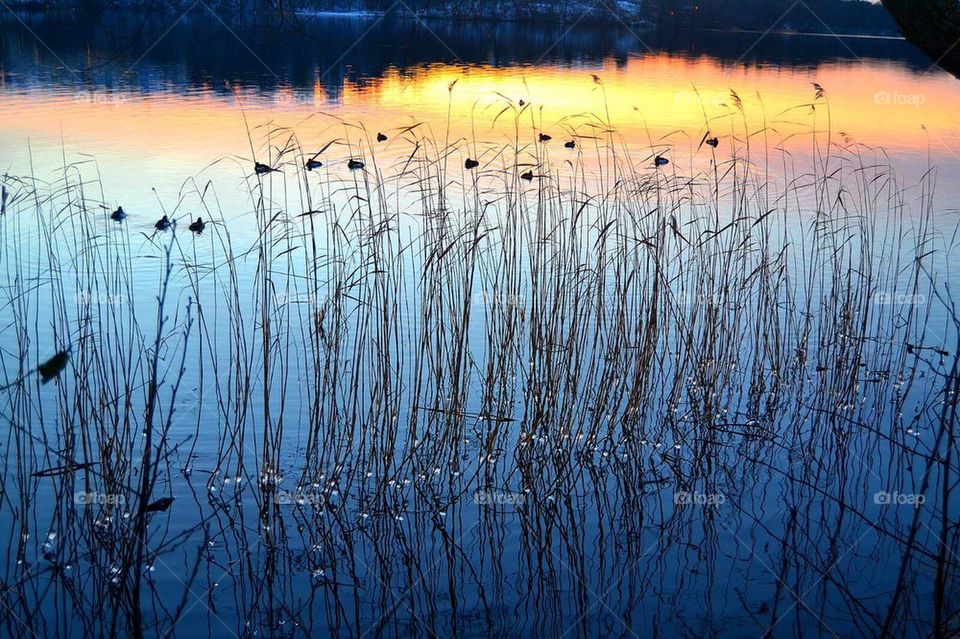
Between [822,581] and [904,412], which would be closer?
[822,581]

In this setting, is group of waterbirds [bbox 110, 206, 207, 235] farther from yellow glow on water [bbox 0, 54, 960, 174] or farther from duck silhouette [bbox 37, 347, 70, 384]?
yellow glow on water [bbox 0, 54, 960, 174]

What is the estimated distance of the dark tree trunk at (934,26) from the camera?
168 cm

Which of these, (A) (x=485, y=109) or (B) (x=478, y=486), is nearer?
(B) (x=478, y=486)

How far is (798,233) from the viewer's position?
5137mm

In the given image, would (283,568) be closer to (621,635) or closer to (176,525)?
(176,525)

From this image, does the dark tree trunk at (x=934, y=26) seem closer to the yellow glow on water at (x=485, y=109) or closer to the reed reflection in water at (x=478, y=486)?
the reed reflection in water at (x=478, y=486)

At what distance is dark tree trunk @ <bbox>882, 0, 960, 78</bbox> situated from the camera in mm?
1683

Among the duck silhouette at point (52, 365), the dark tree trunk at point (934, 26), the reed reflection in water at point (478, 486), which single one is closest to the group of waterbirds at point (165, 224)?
the reed reflection in water at point (478, 486)

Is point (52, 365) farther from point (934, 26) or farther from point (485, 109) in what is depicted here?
point (485, 109)

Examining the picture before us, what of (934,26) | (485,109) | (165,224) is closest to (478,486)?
(165,224)

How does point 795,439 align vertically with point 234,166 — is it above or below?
below

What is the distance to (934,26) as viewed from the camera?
5.60 feet

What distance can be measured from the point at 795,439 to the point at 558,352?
2.63ft

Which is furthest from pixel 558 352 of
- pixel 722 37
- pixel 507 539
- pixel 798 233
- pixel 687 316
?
pixel 722 37
